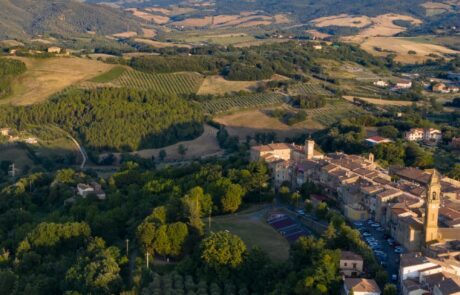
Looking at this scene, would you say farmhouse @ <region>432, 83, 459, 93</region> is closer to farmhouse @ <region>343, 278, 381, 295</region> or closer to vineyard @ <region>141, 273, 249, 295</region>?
vineyard @ <region>141, 273, 249, 295</region>

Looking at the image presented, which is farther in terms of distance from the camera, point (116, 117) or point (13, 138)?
point (116, 117)

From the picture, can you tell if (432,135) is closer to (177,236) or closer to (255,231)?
(255,231)

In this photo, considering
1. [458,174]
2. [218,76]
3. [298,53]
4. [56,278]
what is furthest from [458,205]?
[298,53]

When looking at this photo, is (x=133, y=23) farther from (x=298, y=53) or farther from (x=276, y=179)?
(x=276, y=179)

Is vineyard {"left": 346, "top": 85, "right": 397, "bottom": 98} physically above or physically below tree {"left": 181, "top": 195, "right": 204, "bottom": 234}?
below

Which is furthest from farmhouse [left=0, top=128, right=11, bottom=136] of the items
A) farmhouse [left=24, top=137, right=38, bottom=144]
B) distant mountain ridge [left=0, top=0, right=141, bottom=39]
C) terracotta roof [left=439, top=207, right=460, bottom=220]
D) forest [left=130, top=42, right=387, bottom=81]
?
distant mountain ridge [left=0, top=0, right=141, bottom=39]

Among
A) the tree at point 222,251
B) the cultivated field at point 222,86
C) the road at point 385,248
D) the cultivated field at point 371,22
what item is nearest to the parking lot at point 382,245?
the road at point 385,248

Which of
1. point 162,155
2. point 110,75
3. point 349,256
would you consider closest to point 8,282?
point 349,256
